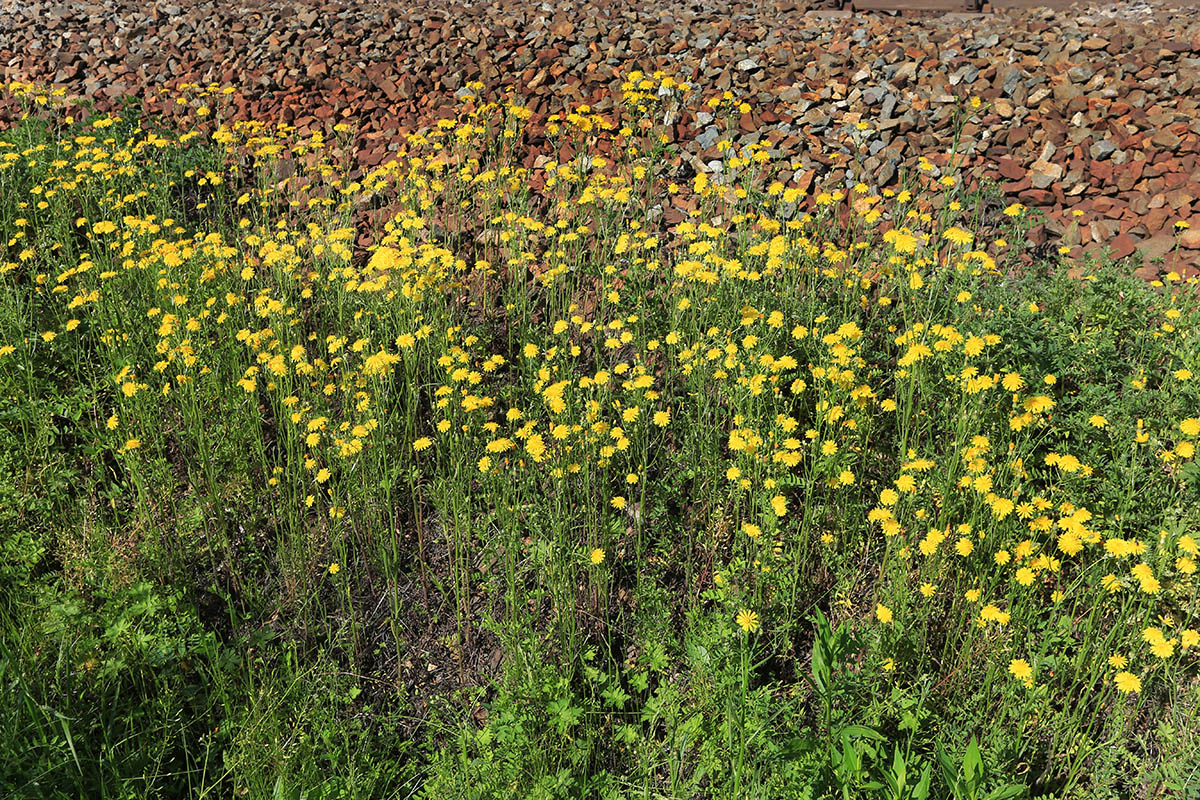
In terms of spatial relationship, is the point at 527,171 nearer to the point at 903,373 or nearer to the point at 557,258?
the point at 557,258

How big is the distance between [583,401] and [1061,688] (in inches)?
75.7

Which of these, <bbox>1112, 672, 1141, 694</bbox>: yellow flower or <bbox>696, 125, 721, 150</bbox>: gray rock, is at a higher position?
<bbox>696, 125, 721, 150</bbox>: gray rock

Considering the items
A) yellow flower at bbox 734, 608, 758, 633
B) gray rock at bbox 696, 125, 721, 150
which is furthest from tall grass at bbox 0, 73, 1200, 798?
gray rock at bbox 696, 125, 721, 150

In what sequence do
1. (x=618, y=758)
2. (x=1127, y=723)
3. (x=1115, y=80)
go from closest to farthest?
(x=1127, y=723)
(x=618, y=758)
(x=1115, y=80)

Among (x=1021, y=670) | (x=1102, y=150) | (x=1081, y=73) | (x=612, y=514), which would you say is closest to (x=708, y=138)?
(x=1102, y=150)

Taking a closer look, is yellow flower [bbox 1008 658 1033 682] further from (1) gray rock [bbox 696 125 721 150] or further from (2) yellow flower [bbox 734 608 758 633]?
(1) gray rock [bbox 696 125 721 150]

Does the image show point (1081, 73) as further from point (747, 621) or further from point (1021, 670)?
point (747, 621)

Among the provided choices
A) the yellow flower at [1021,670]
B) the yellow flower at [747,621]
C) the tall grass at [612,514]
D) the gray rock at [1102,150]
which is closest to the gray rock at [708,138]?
the tall grass at [612,514]

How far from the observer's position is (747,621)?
2609 millimetres

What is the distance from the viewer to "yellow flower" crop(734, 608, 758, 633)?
258cm

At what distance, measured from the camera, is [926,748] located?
264cm

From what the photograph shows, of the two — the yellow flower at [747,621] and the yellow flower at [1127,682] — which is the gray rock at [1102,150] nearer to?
the yellow flower at [1127,682]

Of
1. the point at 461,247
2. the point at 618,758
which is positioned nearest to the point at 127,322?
the point at 461,247

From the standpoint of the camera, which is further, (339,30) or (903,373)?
(339,30)
